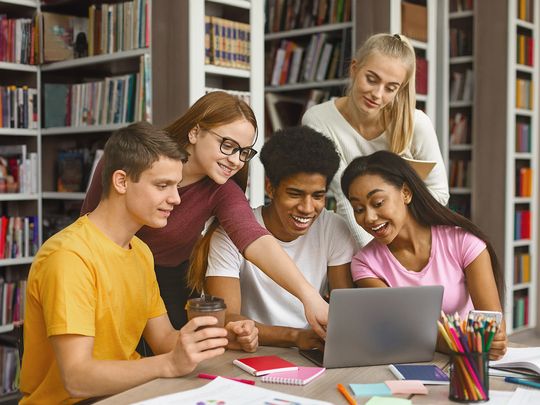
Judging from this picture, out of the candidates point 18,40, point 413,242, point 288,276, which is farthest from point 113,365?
point 18,40

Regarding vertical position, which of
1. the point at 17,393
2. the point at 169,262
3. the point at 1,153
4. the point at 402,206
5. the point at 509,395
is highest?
the point at 1,153

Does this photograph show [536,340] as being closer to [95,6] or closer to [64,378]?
[95,6]

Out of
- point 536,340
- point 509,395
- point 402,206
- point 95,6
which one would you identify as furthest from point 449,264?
point 536,340

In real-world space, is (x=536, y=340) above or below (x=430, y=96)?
below

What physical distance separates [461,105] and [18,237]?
10.5 feet

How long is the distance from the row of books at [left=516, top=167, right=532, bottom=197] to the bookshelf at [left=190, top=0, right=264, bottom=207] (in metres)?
2.35

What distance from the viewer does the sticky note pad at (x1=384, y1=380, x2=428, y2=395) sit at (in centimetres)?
134

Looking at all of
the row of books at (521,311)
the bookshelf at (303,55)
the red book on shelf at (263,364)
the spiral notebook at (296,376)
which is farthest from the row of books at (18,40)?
the row of books at (521,311)

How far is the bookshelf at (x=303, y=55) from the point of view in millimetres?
4340

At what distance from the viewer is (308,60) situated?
4535 millimetres

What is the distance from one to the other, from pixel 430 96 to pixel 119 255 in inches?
125

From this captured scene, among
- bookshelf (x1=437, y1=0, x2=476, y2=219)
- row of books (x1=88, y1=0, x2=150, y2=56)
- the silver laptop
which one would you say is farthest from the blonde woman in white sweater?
bookshelf (x1=437, y1=0, x2=476, y2=219)

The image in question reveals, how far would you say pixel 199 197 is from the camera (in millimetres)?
2041

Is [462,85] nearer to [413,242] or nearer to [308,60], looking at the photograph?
[308,60]
